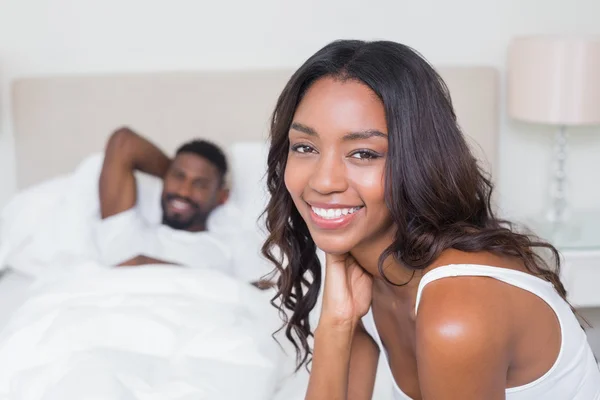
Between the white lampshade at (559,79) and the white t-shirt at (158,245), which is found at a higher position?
the white lampshade at (559,79)

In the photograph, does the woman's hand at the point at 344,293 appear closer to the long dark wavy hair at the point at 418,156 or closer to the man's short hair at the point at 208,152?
the long dark wavy hair at the point at 418,156

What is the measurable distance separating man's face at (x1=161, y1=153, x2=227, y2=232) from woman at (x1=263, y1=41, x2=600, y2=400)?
1.16m

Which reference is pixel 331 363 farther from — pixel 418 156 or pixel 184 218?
pixel 184 218

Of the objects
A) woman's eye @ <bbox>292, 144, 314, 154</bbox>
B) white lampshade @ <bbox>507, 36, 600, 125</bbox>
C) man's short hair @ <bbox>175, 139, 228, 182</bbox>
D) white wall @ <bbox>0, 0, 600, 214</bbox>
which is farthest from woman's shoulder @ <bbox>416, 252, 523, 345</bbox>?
white wall @ <bbox>0, 0, 600, 214</bbox>

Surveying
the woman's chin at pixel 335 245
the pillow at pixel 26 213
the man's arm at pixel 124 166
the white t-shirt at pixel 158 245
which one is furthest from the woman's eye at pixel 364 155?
the pillow at pixel 26 213

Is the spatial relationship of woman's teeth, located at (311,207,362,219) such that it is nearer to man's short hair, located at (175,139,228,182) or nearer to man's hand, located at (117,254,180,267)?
man's hand, located at (117,254,180,267)

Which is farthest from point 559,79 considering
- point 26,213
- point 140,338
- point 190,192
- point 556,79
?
point 26,213

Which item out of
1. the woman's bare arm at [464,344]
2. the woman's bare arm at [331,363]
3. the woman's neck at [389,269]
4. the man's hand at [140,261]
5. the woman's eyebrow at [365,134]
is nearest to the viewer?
the woman's bare arm at [464,344]

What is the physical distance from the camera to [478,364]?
3.31 ft

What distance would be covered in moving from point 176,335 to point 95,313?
0.20 metres

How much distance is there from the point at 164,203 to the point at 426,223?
138 cm

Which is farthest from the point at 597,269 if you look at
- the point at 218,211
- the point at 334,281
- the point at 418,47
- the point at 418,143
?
the point at 418,143

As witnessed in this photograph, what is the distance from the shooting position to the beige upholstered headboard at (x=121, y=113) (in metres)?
2.76

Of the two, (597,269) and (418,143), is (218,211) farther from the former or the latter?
(418,143)
